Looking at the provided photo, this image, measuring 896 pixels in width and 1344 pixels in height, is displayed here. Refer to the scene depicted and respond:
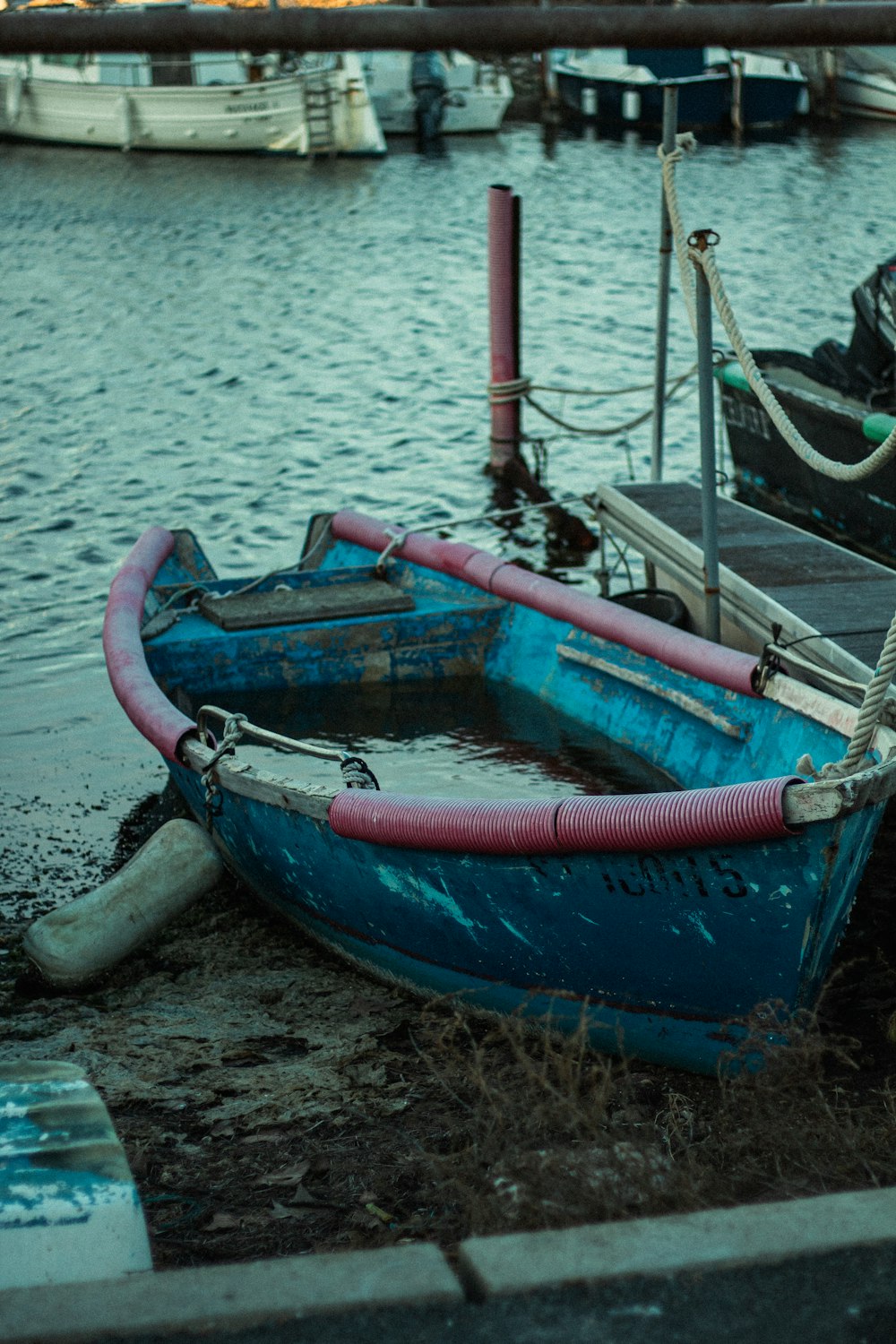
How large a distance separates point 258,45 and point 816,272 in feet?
61.5

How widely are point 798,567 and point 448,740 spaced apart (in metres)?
1.94

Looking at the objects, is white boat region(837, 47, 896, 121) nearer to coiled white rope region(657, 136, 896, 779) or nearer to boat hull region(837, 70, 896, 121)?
boat hull region(837, 70, 896, 121)

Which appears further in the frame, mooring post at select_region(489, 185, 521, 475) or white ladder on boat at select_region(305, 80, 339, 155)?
white ladder on boat at select_region(305, 80, 339, 155)

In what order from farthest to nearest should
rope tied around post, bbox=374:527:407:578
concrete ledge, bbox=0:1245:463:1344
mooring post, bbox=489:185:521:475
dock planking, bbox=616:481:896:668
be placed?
1. mooring post, bbox=489:185:521:475
2. rope tied around post, bbox=374:527:407:578
3. dock planking, bbox=616:481:896:668
4. concrete ledge, bbox=0:1245:463:1344

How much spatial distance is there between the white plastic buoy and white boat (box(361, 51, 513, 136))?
2876 centimetres

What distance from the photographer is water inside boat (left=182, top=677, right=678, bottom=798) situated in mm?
6320

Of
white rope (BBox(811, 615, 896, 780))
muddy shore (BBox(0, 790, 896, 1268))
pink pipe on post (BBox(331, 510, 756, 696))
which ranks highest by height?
white rope (BBox(811, 615, 896, 780))

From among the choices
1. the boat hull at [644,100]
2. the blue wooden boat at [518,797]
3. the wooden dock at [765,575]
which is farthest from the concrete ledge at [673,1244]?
the boat hull at [644,100]

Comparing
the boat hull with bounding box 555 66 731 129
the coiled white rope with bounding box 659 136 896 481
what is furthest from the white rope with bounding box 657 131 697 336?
the boat hull with bounding box 555 66 731 129

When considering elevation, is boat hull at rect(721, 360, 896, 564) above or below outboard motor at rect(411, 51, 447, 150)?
below

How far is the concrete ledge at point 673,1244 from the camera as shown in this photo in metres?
2.80

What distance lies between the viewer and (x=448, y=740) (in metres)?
6.80

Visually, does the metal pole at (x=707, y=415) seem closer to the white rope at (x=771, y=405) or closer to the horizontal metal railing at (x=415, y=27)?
the white rope at (x=771, y=405)

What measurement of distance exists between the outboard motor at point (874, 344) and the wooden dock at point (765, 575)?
2.11 meters
